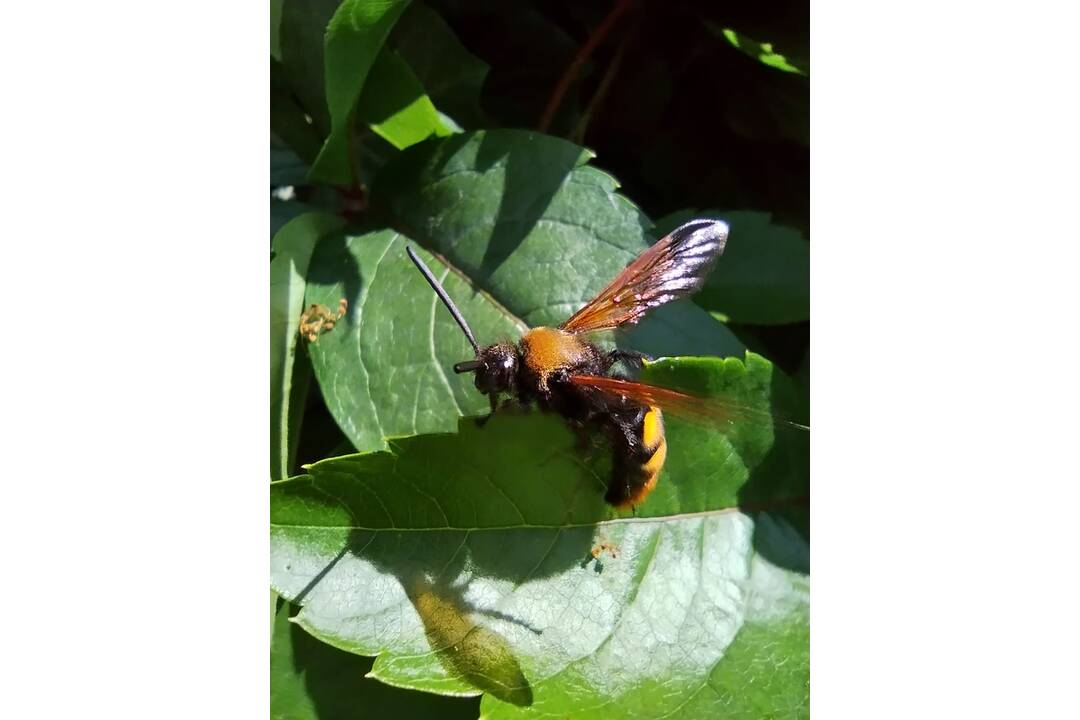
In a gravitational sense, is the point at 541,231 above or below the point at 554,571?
above

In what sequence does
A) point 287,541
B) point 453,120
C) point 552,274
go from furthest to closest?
point 453,120, point 552,274, point 287,541

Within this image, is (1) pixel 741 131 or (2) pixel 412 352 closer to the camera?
(2) pixel 412 352

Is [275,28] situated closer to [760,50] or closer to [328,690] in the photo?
[760,50]

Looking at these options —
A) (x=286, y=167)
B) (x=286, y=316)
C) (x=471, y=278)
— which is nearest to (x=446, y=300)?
(x=471, y=278)

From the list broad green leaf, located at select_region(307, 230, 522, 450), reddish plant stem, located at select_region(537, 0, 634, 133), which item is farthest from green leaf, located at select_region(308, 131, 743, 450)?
reddish plant stem, located at select_region(537, 0, 634, 133)

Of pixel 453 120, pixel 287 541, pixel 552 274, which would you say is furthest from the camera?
pixel 453 120
